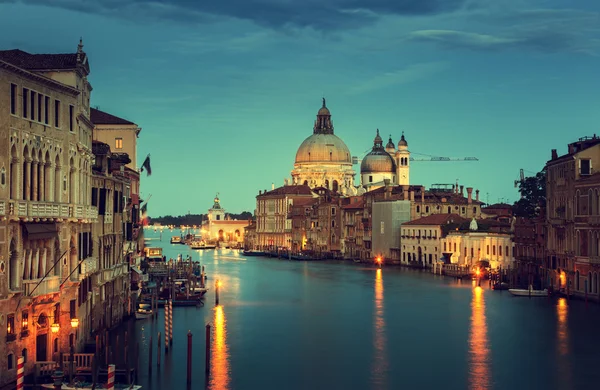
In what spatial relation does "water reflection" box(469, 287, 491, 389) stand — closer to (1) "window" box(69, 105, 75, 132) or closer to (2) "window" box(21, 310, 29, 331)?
(2) "window" box(21, 310, 29, 331)

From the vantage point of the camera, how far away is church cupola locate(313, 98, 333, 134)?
13400 centimetres

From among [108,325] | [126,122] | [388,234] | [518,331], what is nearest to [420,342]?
[518,331]

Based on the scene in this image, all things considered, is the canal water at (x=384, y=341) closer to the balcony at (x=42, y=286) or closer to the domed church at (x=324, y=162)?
the balcony at (x=42, y=286)

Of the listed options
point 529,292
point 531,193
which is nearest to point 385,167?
point 531,193

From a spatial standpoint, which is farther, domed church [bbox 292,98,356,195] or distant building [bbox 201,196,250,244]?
distant building [bbox 201,196,250,244]

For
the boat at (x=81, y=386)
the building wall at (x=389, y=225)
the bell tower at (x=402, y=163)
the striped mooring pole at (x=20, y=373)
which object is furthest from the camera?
the bell tower at (x=402, y=163)

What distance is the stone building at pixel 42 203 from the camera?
19953 millimetres

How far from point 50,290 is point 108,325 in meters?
8.76

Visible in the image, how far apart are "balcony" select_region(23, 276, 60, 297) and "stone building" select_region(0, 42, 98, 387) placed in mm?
20

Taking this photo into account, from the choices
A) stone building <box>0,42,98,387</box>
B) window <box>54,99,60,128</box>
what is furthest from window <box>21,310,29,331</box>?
window <box>54,99,60,128</box>

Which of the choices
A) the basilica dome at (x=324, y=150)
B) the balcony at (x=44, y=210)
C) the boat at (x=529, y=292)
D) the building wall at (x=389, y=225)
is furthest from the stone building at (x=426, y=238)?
the basilica dome at (x=324, y=150)

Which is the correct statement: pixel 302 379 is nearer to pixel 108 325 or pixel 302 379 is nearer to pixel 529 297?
pixel 108 325

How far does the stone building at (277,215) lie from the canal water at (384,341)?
65314 millimetres

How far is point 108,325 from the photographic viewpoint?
99.5ft
